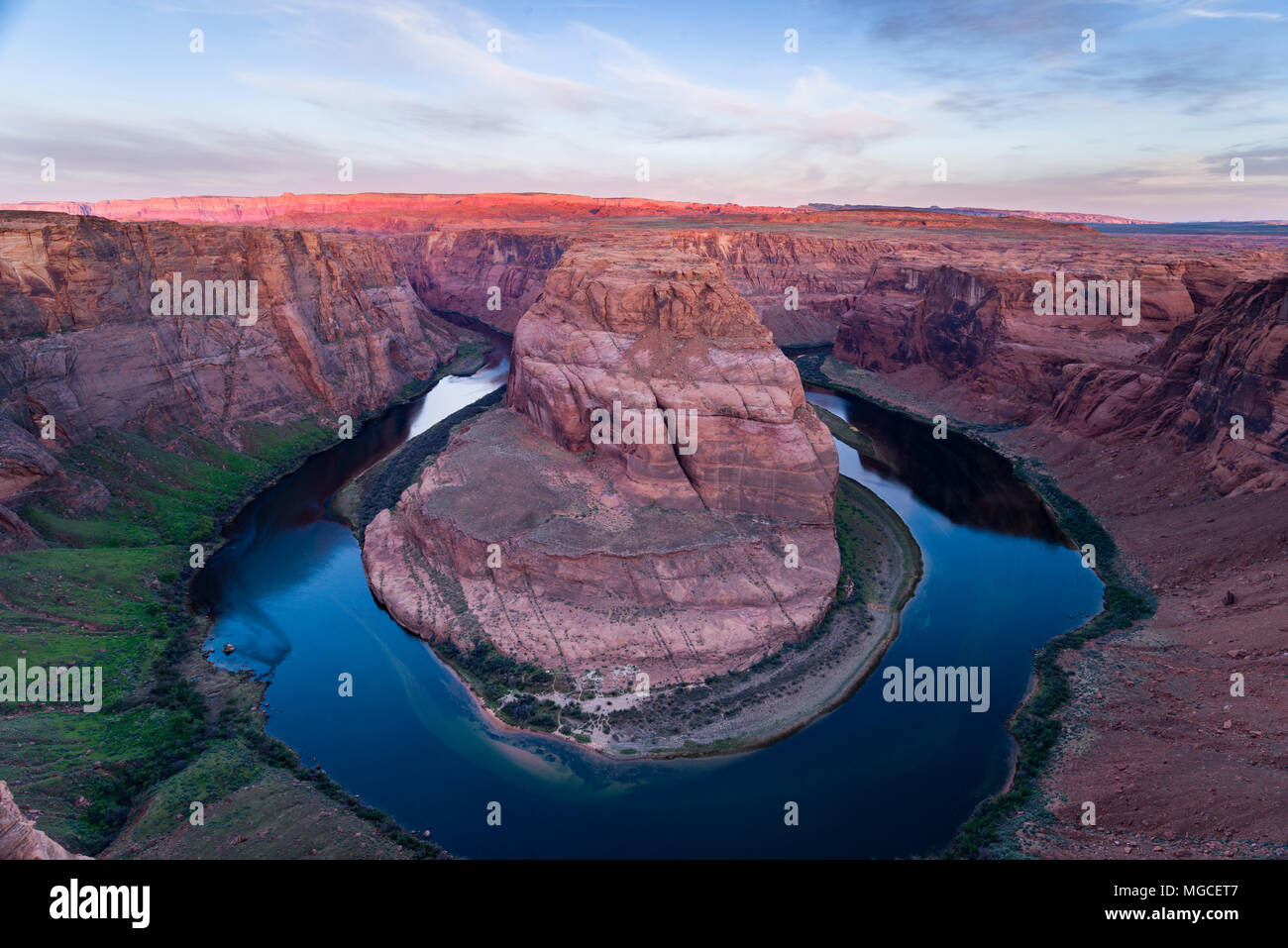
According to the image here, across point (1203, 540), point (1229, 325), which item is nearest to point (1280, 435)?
point (1203, 540)

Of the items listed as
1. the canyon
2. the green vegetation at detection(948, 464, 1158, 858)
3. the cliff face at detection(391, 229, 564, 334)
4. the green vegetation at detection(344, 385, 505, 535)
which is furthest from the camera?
the cliff face at detection(391, 229, 564, 334)

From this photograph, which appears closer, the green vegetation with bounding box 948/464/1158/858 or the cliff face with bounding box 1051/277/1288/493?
the green vegetation with bounding box 948/464/1158/858

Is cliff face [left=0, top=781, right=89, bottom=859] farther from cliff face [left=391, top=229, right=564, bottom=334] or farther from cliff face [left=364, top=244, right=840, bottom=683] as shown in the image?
cliff face [left=391, top=229, right=564, bottom=334]

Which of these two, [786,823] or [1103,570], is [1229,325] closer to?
[1103,570]

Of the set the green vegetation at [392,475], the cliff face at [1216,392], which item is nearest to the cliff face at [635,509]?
the green vegetation at [392,475]

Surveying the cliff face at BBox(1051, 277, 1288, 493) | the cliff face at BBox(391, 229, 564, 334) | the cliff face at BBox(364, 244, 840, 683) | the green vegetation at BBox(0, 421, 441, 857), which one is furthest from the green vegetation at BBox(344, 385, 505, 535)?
the cliff face at BBox(391, 229, 564, 334)

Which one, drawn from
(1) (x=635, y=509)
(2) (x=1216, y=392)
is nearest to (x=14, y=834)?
(1) (x=635, y=509)
